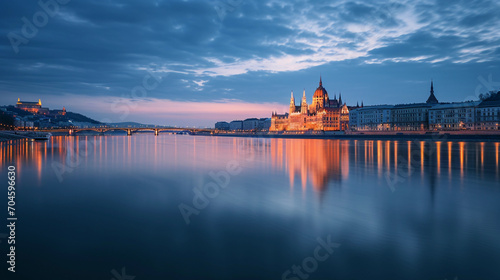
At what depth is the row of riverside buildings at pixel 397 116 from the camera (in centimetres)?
7388

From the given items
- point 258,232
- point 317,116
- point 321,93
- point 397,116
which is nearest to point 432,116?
point 397,116

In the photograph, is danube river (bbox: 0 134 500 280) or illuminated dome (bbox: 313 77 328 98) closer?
danube river (bbox: 0 134 500 280)

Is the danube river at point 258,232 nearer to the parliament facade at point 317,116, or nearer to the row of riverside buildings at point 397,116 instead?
the row of riverside buildings at point 397,116

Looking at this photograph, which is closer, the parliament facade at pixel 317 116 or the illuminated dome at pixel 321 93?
the parliament facade at pixel 317 116

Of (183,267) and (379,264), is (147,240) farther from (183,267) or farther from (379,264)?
(379,264)

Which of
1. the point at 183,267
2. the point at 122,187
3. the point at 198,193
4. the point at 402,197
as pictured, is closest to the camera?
the point at 183,267

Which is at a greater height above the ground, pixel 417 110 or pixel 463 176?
pixel 417 110

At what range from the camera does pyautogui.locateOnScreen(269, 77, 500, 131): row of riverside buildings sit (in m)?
73.9

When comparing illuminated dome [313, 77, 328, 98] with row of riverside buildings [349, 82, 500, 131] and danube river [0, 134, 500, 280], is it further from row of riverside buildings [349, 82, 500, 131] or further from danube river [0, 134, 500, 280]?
danube river [0, 134, 500, 280]

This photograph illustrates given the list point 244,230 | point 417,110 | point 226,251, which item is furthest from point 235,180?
point 417,110

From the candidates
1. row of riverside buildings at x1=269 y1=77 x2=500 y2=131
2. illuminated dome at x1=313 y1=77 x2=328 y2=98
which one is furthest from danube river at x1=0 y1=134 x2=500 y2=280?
illuminated dome at x1=313 y1=77 x2=328 y2=98

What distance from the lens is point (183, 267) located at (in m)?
5.20

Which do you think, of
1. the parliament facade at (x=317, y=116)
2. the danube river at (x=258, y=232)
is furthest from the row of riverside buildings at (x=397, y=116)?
the danube river at (x=258, y=232)

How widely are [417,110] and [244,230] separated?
95969mm
